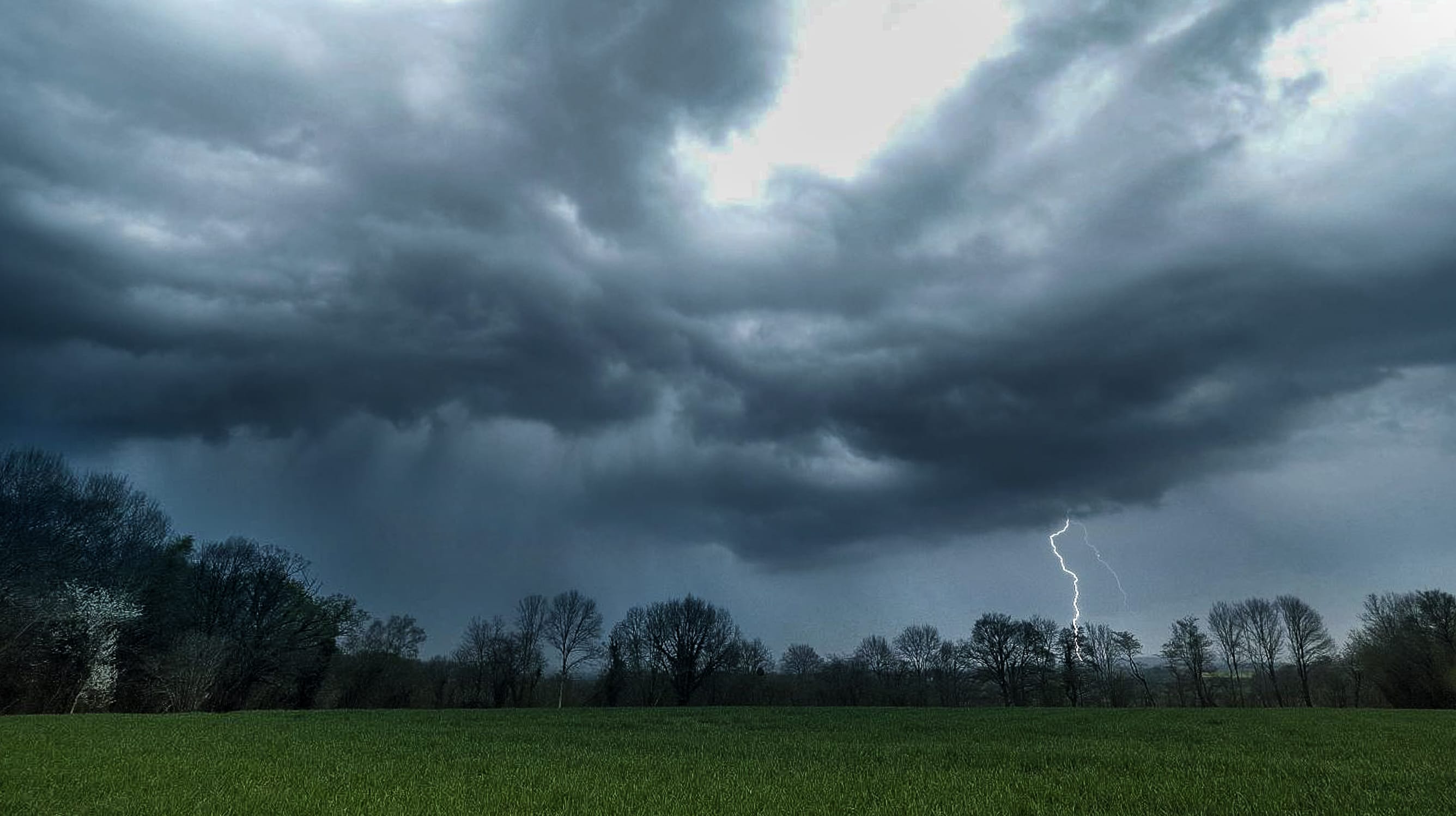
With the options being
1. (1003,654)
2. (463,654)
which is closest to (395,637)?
(463,654)

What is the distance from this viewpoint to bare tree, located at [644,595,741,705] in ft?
339

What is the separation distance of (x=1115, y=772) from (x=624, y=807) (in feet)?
34.9

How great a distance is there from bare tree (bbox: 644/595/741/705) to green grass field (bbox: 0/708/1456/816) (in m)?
77.8

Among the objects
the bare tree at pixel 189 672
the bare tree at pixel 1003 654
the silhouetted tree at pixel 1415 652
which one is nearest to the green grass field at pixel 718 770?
the bare tree at pixel 189 672

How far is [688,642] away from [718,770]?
312 ft

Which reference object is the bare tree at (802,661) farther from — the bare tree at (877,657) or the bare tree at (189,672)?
the bare tree at (189,672)

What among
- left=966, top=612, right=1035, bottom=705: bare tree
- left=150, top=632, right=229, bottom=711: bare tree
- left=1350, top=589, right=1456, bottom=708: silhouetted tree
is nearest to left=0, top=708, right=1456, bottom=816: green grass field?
left=150, top=632, right=229, bottom=711: bare tree

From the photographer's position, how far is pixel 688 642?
106 metres

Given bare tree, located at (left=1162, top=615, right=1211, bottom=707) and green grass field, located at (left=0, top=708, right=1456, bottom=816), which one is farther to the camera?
bare tree, located at (left=1162, top=615, right=1211, bottom=707)

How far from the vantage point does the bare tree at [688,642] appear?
103m

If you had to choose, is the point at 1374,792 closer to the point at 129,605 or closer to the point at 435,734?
the point at 435,734

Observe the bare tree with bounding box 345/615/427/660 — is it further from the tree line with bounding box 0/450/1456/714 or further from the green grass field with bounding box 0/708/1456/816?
the green grass field with bounding box 0/708/1456/816

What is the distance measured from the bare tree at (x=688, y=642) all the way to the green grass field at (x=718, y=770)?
77841 millimetres

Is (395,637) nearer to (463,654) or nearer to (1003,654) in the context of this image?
(463,654)
